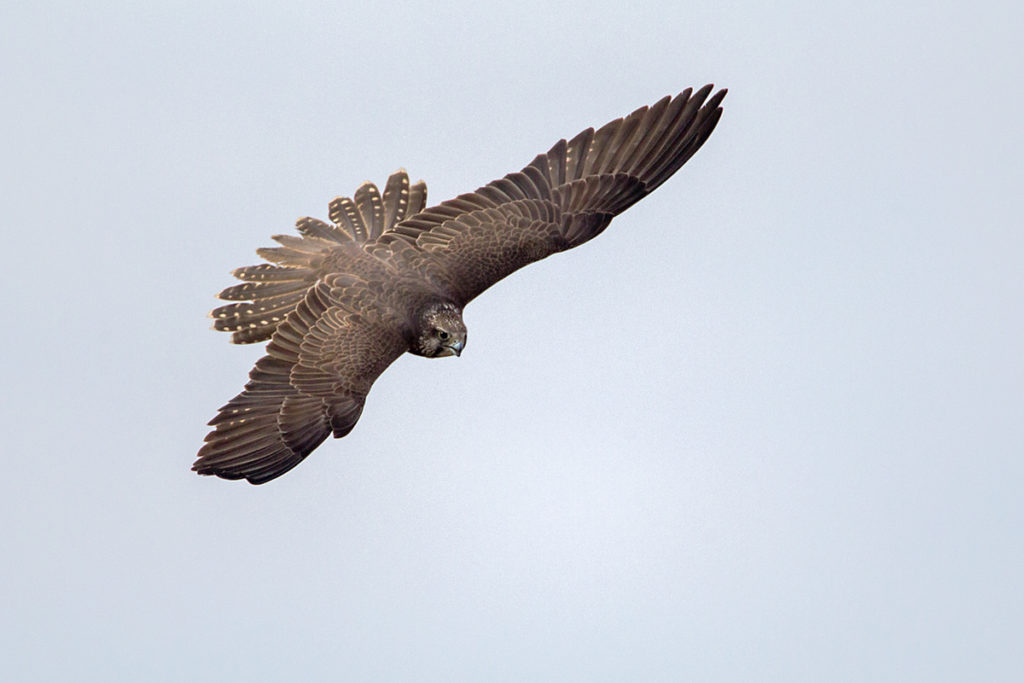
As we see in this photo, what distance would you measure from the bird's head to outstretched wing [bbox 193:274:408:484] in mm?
450

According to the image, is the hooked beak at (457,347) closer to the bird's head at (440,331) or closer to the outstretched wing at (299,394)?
the bird's head at (440,331)

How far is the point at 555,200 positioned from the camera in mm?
22875

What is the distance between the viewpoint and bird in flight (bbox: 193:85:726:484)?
71.2 ft

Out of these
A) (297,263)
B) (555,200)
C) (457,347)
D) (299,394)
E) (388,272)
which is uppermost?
(555,200)

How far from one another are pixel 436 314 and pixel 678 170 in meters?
3.51

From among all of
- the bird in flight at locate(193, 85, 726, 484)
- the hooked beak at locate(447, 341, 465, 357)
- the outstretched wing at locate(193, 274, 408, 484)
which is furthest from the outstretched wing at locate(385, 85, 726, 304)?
the outstretched wing at locate(193, 274, 408, 484)

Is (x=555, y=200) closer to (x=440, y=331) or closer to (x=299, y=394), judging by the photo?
(x=440, y=331)

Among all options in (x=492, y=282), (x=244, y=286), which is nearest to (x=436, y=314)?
(x=492, y=282)

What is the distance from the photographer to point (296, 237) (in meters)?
23.1

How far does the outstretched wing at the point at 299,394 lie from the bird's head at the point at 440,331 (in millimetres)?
450

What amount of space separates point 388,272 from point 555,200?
7.42ft

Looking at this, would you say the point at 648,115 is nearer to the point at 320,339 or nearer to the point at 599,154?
the point at 599,154

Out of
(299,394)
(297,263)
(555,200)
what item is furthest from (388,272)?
(555,200)

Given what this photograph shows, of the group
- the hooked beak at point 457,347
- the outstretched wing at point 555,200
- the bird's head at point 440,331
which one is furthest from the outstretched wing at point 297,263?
the hooked beak at point 457,347
